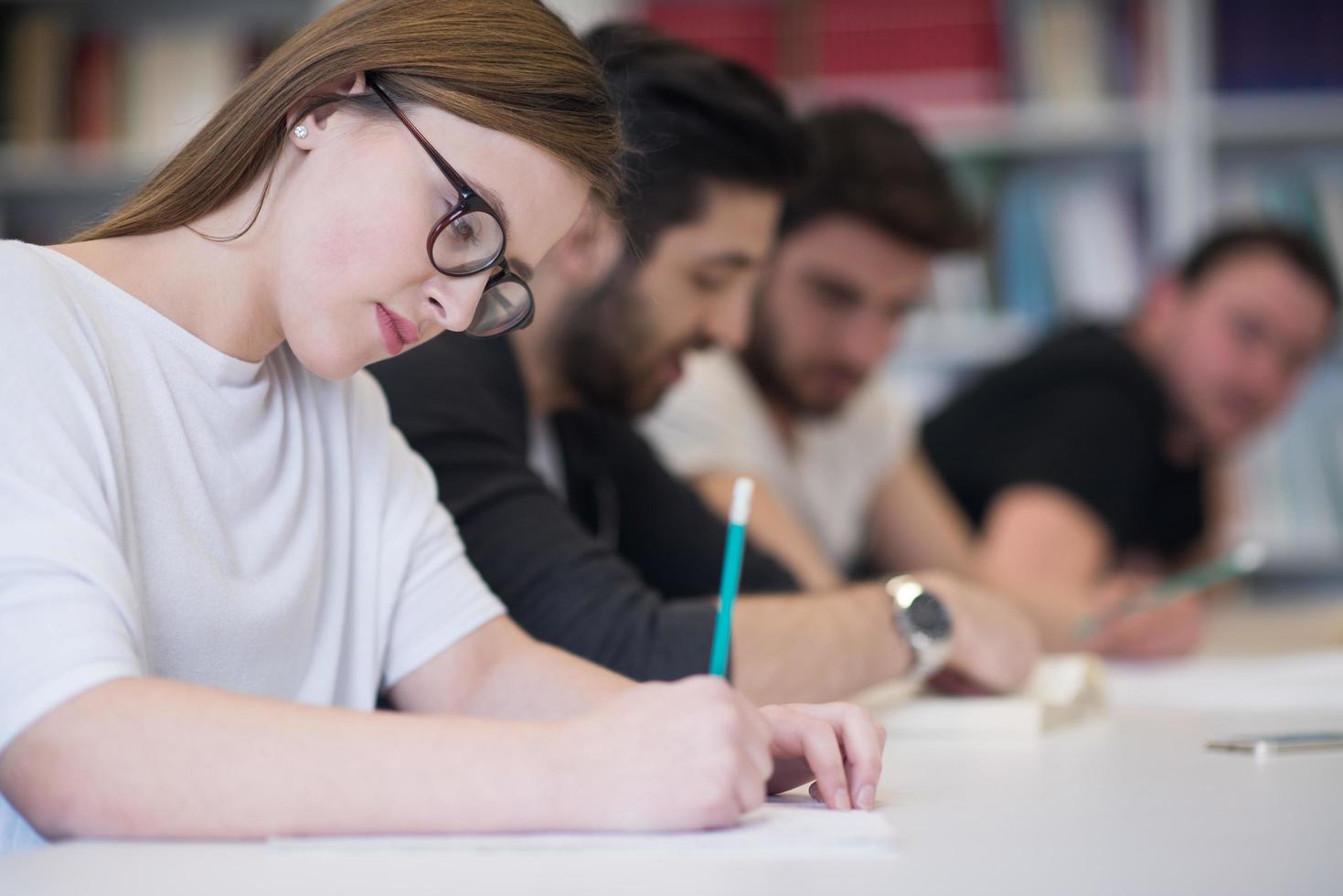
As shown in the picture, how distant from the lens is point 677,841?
0.71 m

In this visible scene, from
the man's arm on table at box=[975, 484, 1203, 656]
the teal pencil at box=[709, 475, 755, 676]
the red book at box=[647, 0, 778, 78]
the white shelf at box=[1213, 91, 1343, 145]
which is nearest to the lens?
the teal pencil at box=[709, 475, 755, 676]

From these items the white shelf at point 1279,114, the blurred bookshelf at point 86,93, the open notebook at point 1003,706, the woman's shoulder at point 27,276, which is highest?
the blurred bookshelf at point 86,93

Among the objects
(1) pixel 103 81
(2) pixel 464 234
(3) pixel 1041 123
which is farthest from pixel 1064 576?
(1) pixel 103 81

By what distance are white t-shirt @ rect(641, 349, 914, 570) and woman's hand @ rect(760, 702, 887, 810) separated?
0.99 metres

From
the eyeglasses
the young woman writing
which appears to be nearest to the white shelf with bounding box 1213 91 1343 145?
the young woman writing

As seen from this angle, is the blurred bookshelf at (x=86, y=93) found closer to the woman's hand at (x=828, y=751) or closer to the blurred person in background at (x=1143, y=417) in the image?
the blurred person in background at (x=1143, y=417)

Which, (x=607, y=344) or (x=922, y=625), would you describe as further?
(x=607, y=344)

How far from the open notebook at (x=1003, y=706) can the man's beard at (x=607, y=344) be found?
423 mm

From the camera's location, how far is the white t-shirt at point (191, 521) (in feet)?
2.36

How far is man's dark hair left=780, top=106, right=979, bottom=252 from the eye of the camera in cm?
218

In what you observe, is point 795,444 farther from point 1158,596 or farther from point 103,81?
point 103,81

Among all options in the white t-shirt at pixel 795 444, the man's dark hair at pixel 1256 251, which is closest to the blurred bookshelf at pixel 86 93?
the white t-shirt at pixel 795 444

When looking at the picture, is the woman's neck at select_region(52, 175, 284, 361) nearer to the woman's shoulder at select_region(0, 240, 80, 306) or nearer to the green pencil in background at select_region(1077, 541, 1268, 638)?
the woman's shoulder at select_region(0, 240, 80, 306)

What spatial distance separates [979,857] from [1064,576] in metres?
1.71
